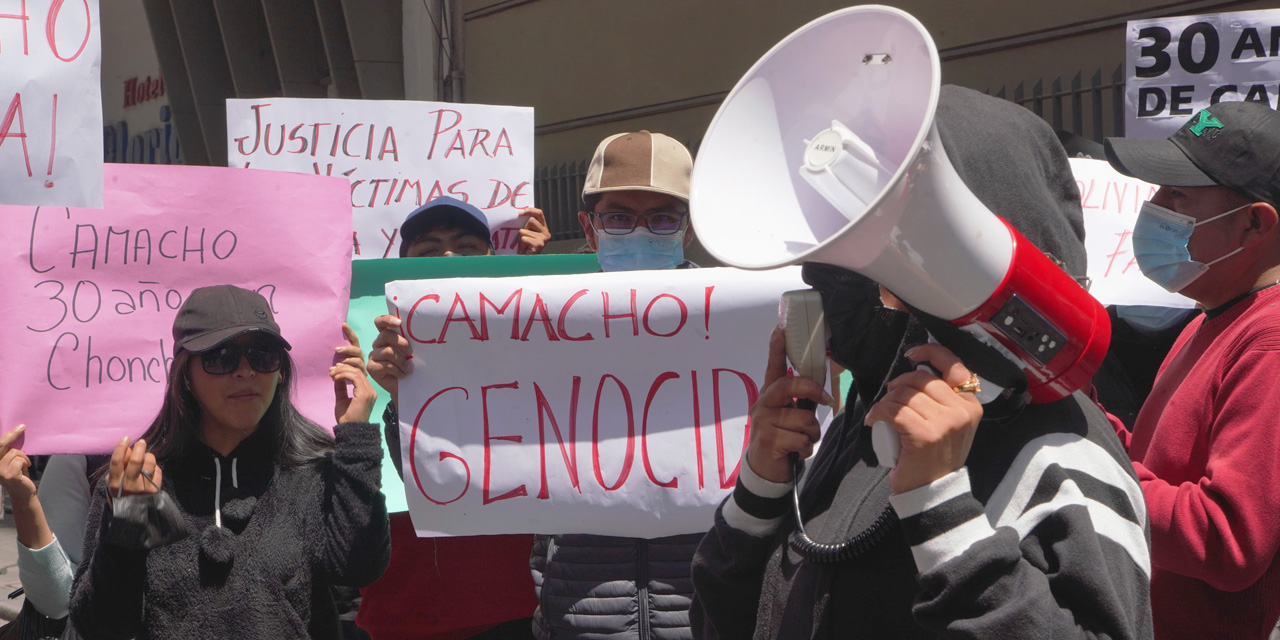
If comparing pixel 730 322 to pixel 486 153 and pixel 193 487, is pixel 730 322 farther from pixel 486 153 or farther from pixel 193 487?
pixel 486 153

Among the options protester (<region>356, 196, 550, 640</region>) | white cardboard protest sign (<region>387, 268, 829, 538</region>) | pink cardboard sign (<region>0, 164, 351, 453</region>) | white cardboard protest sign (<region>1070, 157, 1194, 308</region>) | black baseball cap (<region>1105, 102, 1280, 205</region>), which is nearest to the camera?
black baseball cap (<region>1105, 102, 1280, 205</region>)

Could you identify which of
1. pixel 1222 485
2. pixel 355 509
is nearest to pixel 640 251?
pixel 355 509

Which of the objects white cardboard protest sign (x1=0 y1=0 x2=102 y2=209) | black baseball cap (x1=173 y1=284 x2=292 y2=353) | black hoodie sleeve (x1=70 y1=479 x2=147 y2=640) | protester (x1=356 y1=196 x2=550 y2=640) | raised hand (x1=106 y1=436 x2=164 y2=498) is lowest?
protester (x1=356 y1=196 x2=550 y2=640)

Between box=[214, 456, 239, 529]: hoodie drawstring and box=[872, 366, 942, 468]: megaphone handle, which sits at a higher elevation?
box=[872, 366, 942, 468]: megaphone handle

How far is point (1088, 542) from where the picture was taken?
124 cm

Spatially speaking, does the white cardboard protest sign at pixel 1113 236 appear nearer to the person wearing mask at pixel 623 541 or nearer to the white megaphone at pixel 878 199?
the person wearing mask at pixel 623 541

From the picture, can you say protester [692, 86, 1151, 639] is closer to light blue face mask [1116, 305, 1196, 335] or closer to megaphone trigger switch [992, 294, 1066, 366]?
megaphone trigger switch [992, 294, 1066, 366]

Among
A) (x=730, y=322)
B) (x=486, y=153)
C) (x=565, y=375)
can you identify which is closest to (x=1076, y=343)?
(x=730, y=322)

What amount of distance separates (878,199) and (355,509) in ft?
5.62

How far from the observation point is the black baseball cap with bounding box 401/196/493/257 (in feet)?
12.9

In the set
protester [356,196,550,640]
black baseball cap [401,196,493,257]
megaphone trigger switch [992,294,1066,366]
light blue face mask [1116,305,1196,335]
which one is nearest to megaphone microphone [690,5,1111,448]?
megaphone trigger switch [992,294,1066,366]

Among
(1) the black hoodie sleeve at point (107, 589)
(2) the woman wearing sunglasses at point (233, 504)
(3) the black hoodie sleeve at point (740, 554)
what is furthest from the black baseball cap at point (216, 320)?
(3) the black hoodie sleeve at point (740, 554)

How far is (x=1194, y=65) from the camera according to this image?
3.94 m

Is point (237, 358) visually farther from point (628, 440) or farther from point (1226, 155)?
point (1226, 155)
